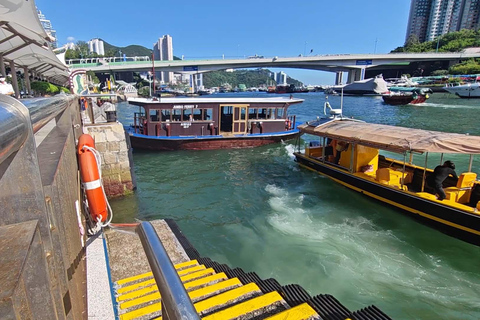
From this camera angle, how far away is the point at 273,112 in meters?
18.7

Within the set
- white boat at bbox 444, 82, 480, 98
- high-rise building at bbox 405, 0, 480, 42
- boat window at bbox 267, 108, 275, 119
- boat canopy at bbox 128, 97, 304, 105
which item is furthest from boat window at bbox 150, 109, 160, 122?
high-rise building at bbox 405, 0, 480, 42

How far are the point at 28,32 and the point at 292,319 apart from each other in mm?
11173

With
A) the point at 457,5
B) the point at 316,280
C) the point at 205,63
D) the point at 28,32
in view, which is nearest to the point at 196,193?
the point at 316,280

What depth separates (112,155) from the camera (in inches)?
375

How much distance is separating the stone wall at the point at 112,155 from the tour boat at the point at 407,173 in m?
7.16

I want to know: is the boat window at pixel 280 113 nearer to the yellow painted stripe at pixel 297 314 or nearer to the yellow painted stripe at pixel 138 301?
the yellow painted stripe at pixel 297 314

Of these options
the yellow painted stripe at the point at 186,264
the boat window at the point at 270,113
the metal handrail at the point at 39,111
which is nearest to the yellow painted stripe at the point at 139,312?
the yellow painted stripe at the point at 186,264

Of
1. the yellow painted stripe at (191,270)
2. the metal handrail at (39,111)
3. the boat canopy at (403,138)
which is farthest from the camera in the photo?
the boat canopy at (403,138)

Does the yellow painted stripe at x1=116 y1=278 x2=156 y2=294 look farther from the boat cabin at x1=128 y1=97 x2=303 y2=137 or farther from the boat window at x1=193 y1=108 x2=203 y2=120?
the boat window at x1=193 y1=108 x2=203 y2=120

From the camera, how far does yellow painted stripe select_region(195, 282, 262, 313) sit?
9.95 ft

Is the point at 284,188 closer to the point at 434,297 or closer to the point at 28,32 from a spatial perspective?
the point at 434,297

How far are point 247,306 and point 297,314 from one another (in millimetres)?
490

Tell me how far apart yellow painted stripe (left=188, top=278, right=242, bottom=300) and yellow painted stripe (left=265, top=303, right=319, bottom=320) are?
0.87 m

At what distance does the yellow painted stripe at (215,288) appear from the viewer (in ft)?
11.0
